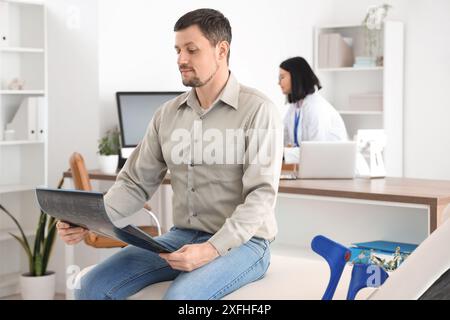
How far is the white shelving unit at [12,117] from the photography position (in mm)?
4898

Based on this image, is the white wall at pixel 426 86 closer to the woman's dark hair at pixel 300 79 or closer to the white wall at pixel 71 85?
the woman's dark hair at pixel 300 79

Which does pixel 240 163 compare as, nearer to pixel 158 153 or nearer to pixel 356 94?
pixel 158 153

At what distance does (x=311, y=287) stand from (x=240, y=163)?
0.40m

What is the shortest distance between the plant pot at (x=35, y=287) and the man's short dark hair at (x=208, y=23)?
2.76 m

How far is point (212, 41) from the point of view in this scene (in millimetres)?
2363

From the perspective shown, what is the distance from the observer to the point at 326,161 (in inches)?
162

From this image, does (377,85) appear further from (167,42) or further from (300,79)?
(167,42)

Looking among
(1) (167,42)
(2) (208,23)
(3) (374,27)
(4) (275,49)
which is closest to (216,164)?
(2) (208,23)

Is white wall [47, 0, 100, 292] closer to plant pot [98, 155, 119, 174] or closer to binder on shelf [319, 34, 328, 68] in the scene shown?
plant pot [98, 155, 119, 174]

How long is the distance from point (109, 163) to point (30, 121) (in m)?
0.54

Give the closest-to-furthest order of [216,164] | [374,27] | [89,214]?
[89,214] < [216,164] < [374,27]

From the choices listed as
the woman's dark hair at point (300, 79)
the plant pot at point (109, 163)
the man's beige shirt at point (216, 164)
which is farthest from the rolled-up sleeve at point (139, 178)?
the woman's dark hair at point (300, 79)

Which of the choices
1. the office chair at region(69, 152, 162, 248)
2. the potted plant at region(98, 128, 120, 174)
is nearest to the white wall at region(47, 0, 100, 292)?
the potted plant at region(98, 128, 120, 174)
